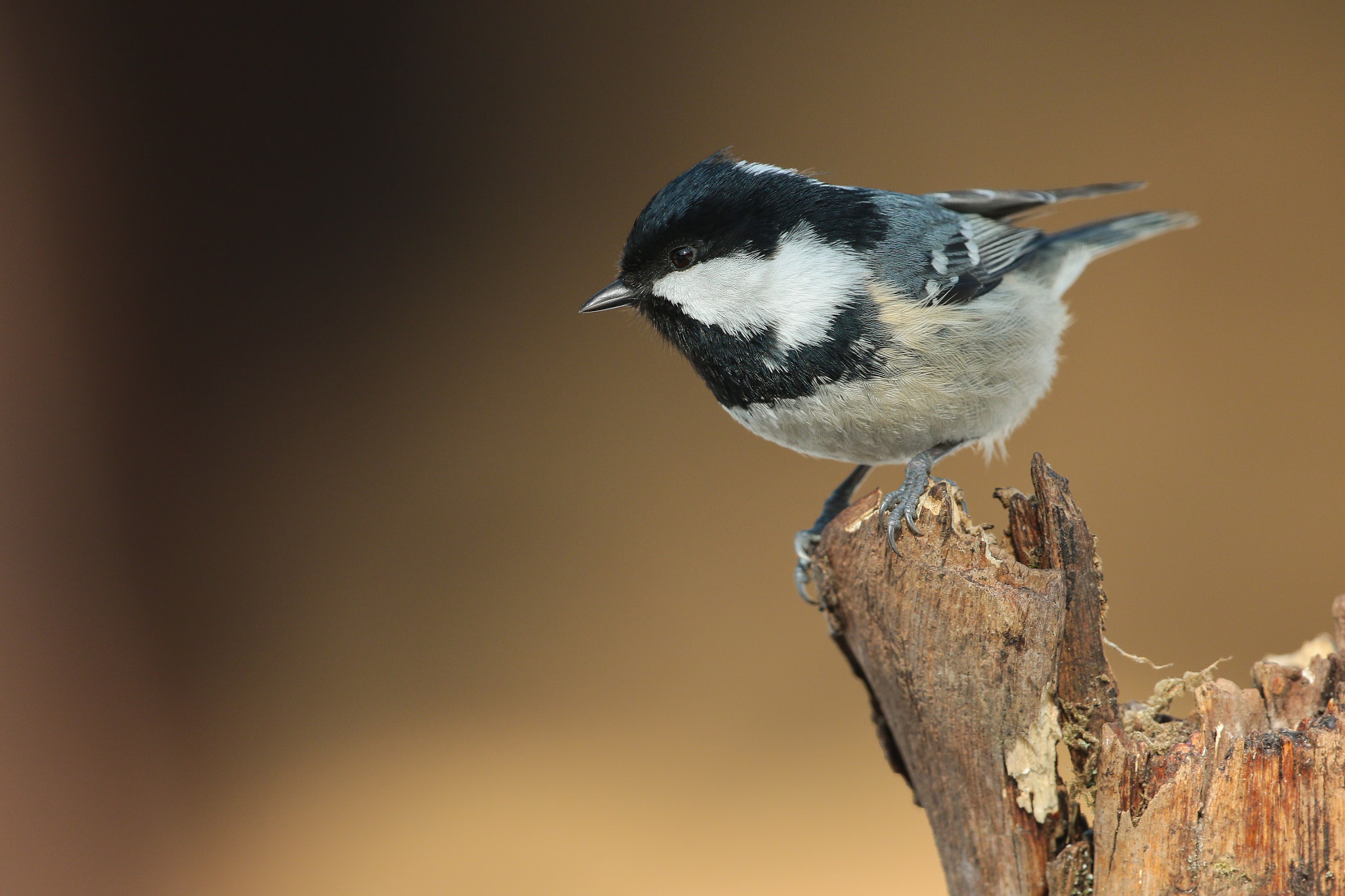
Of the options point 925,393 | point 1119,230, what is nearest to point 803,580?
point 925,393

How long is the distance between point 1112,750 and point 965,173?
1462 millimetres

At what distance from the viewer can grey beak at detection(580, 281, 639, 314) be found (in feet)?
3.76

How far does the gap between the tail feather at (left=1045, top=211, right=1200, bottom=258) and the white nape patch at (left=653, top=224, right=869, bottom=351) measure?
59 centimetres

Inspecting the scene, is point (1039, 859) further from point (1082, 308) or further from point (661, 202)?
point (1082, 308)

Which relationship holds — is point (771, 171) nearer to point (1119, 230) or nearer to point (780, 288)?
point (780, 288)

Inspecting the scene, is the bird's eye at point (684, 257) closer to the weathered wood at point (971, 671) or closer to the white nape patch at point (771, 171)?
the white nape patch at point (771, 171)

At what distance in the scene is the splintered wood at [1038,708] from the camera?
84cm

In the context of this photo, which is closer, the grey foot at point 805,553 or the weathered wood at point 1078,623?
the weathered wood at point 1078,623

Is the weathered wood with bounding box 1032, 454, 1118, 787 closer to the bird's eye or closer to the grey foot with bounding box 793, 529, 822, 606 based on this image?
the grey foot with bounding box 793, 529, 822, 606

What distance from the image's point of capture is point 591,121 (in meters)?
2.03

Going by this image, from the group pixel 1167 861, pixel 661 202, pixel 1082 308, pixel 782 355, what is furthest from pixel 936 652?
pixel 1082 308

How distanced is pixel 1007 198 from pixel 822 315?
599 millimetres

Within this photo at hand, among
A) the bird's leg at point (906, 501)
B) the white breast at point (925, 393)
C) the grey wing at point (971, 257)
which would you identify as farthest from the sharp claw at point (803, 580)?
the grey wing at point (971, 257)

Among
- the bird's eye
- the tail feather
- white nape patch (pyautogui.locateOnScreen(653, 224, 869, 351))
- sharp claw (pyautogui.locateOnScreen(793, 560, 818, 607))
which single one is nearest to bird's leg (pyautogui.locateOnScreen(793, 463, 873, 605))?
sharp claw (pyautogui.locateOnScreen(793, 560, 818, 607))
